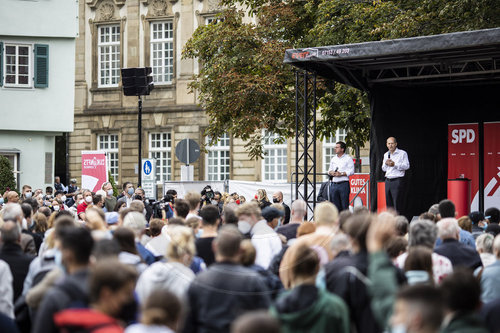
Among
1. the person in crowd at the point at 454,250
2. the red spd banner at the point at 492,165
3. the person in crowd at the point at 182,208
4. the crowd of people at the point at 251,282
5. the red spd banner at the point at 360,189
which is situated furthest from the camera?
the red spd banner at the point at 360,189

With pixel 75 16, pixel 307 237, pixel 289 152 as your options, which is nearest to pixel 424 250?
pixel 307 237

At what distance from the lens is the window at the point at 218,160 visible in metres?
38.5

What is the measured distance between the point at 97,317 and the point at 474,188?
604 inches

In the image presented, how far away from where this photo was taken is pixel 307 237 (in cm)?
728

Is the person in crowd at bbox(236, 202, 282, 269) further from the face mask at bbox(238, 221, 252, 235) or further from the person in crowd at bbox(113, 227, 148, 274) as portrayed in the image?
the person in crowd at bbox(113, 227, 148, 274)

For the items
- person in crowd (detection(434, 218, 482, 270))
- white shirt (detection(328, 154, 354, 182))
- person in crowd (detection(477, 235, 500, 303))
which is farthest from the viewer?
white shirt (detection(328, 154, 354, 182))

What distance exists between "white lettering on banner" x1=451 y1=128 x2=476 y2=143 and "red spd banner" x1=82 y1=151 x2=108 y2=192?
1046 cm

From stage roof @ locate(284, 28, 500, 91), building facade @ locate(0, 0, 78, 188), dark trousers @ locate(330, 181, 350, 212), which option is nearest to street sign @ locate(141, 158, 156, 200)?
stage roof @ locate(284, 28, 500, 91)

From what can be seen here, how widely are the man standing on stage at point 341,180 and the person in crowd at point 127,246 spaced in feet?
30.5

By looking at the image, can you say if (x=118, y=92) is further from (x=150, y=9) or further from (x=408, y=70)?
(x=408, y=70)

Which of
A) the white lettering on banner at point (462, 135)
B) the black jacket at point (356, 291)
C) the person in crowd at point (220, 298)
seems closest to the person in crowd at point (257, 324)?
the person in crowd at point (220, 298)

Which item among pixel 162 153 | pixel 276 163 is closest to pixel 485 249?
pixel 276 163

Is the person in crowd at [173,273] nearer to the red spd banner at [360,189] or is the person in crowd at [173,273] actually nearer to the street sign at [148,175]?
the red spd banner at [360,189]

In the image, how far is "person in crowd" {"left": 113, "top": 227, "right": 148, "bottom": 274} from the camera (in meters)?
6.95
